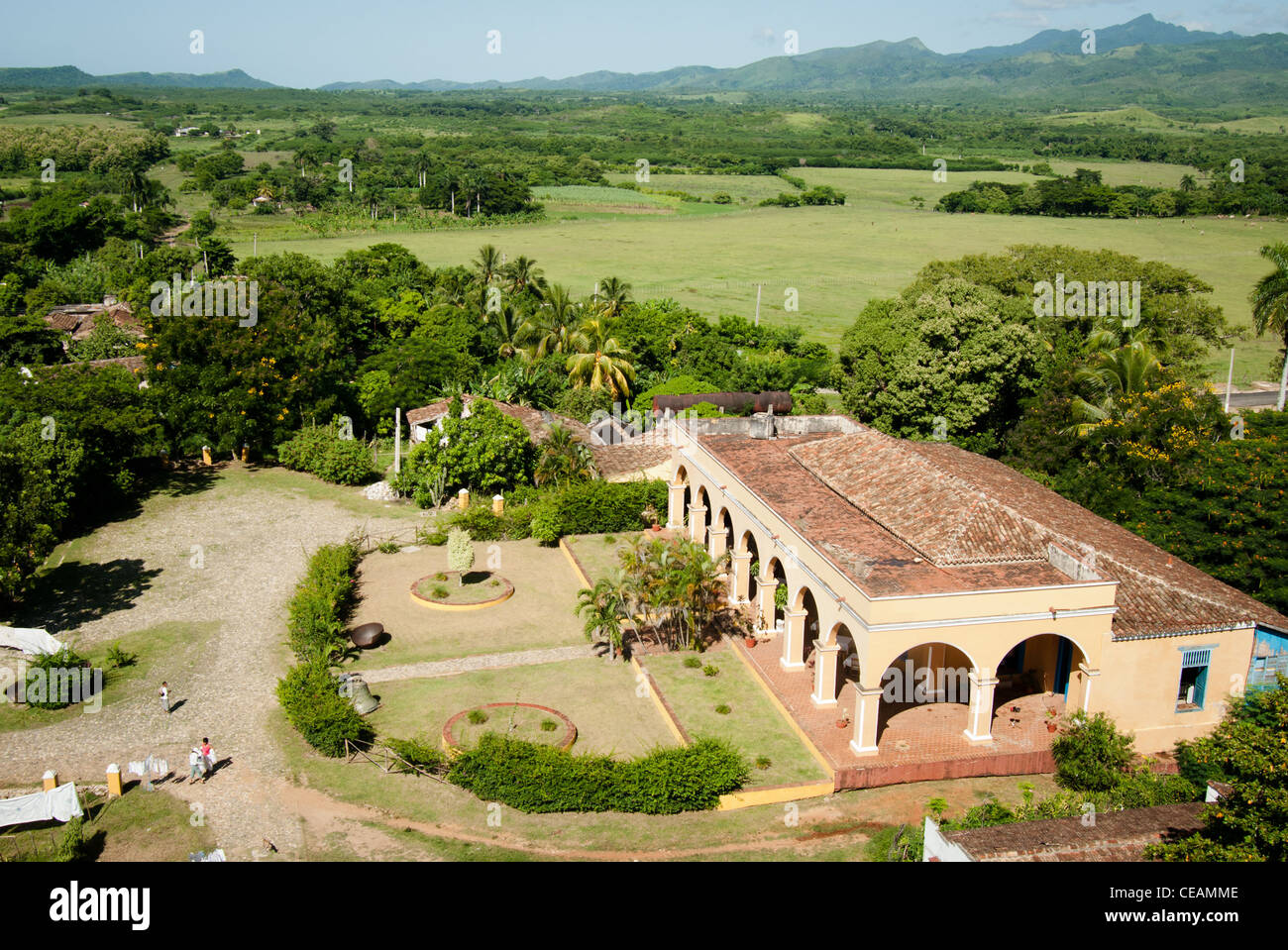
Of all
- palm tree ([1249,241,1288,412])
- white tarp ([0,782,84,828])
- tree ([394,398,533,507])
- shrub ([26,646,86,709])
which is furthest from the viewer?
palm tree ([1249,241,1288,412])

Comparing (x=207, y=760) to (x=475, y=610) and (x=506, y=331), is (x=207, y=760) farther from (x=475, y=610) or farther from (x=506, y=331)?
(x=506, y=331)

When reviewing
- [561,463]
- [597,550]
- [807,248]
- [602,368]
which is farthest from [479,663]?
[807,248]

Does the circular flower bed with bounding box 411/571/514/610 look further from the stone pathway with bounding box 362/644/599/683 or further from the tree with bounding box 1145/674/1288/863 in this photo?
the tree with bounding box 1145/674/1288/863

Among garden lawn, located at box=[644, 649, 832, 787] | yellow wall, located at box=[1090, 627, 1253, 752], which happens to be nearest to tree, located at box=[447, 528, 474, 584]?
garden lawn, located at box=[644, 649, 832, 787]

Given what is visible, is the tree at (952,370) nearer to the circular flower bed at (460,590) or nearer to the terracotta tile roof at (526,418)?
the terracotta tile roof at (526,418)

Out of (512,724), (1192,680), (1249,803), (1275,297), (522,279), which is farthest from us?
(522,279)

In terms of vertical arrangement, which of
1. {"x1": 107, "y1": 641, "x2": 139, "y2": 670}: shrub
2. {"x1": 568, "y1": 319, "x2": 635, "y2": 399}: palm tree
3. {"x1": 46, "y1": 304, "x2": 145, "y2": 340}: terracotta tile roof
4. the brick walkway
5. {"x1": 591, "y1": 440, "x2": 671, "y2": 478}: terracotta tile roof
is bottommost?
{"x1": 107, "y1": 641, "x2": 139, "y2": 670}: shrub

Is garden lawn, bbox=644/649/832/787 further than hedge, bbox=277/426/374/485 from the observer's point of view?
No
